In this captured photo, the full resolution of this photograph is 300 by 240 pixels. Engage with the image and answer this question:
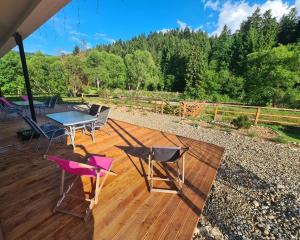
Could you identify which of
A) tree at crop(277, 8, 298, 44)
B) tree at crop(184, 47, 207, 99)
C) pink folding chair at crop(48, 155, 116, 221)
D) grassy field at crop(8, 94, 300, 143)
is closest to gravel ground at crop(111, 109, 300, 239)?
pink folding chair at crop(48, 155, 116, 221)

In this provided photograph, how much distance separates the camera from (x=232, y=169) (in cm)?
429

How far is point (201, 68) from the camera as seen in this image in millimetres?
29188

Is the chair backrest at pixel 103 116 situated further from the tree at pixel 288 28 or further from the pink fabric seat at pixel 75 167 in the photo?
the tree at pixel 288 28

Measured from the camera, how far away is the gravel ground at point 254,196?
248 centimetres

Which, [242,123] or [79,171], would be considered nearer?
[79,171]

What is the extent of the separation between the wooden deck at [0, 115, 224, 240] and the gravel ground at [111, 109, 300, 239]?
477 mm

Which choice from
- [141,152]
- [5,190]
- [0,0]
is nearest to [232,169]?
[141,152]

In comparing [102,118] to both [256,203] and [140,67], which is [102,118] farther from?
[140,67]

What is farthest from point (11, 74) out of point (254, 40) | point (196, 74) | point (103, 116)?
point (254, 40)

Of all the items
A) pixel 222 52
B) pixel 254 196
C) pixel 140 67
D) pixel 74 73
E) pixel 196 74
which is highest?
pixel 222 52

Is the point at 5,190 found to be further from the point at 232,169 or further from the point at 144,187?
the point at 232,169

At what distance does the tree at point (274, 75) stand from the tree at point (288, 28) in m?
11.2

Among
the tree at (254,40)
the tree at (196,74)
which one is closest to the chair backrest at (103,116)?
the tree at (196,74)

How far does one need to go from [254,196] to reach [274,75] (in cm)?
1960
